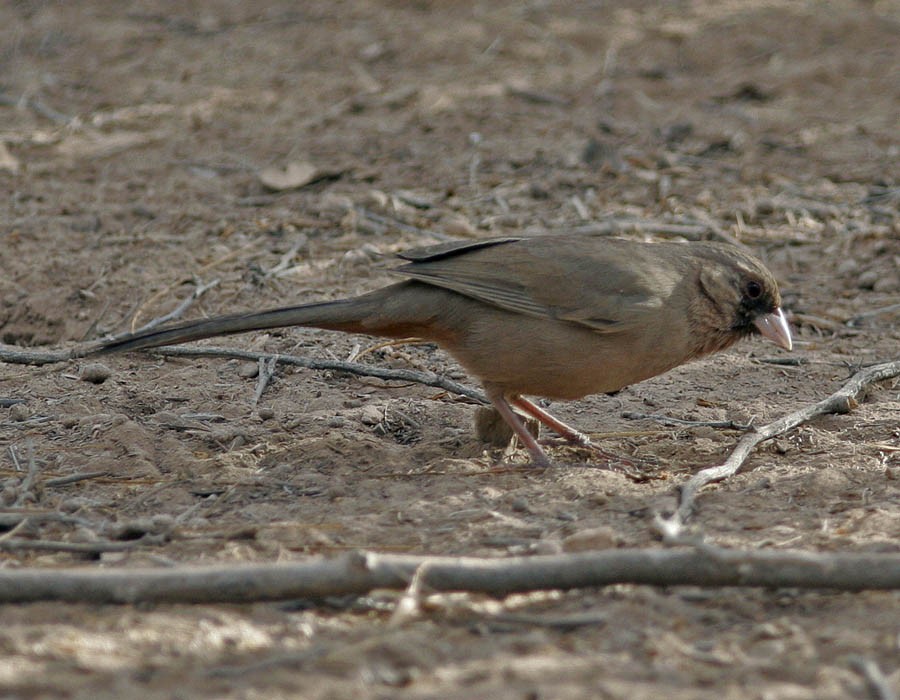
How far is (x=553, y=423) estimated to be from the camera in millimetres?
5465

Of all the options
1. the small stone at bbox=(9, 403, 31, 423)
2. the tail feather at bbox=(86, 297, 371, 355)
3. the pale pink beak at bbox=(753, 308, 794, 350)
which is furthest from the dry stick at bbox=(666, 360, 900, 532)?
the small stone at bbox=(9, 403, 31, 423)

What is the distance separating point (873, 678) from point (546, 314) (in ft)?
8.22

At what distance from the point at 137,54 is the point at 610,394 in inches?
261

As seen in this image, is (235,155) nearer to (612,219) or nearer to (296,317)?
(612,219)

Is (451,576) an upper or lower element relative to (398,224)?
upper

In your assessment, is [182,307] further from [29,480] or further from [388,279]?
[29,480]

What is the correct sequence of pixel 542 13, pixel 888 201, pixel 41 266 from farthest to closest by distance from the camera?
1. pixel 542 13
2. pixel 888 201
3. pixel 41 266

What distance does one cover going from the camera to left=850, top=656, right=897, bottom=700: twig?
9.40ft

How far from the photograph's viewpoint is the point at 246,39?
11.1 m

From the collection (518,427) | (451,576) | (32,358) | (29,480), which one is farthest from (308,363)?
(451,576)

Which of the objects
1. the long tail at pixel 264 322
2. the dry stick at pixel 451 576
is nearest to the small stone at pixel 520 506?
the dry stick at pixel 451 576

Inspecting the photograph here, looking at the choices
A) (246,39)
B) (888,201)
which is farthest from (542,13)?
(888,201)

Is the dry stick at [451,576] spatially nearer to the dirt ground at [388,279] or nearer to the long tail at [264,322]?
the dirt ground at [388,279]

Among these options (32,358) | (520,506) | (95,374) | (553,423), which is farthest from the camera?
(32,358)
